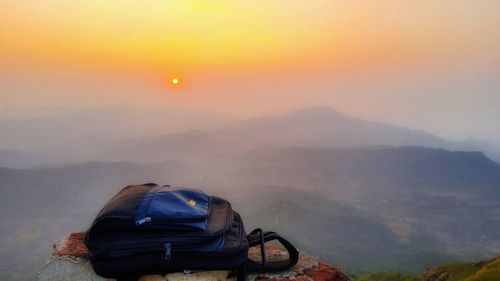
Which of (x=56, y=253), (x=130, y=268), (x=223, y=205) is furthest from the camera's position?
(x=223, y=205)

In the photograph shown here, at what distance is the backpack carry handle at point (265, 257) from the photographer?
4.46 metres

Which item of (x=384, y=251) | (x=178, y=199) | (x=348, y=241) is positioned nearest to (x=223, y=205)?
(x=178, y=199)

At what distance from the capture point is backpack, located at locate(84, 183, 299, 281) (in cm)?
386

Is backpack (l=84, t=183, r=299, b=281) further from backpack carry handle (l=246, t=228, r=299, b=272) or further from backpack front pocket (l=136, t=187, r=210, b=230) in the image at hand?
backpack carry handle (l=246, t=228, r=299, b=272)

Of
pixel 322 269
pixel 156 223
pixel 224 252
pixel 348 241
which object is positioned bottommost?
pixel 348 241

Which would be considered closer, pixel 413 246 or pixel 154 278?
pixel 154 278

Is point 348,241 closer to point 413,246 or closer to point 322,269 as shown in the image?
point 413,246

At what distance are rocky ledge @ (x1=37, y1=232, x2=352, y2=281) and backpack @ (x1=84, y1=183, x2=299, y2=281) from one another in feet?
0.49

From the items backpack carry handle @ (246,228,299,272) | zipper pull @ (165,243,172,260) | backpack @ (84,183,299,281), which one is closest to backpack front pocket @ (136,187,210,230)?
backpack @ (84,183,299,281)

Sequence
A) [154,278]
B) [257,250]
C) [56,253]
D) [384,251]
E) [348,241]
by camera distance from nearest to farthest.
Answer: [154,278] < [56,253] < [257,250] < [384,251] < [348,241]

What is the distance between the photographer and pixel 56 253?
4.53 metres

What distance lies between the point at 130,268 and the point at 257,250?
1.99 meters

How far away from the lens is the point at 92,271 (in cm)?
420

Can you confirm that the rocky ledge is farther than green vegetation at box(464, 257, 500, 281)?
No
